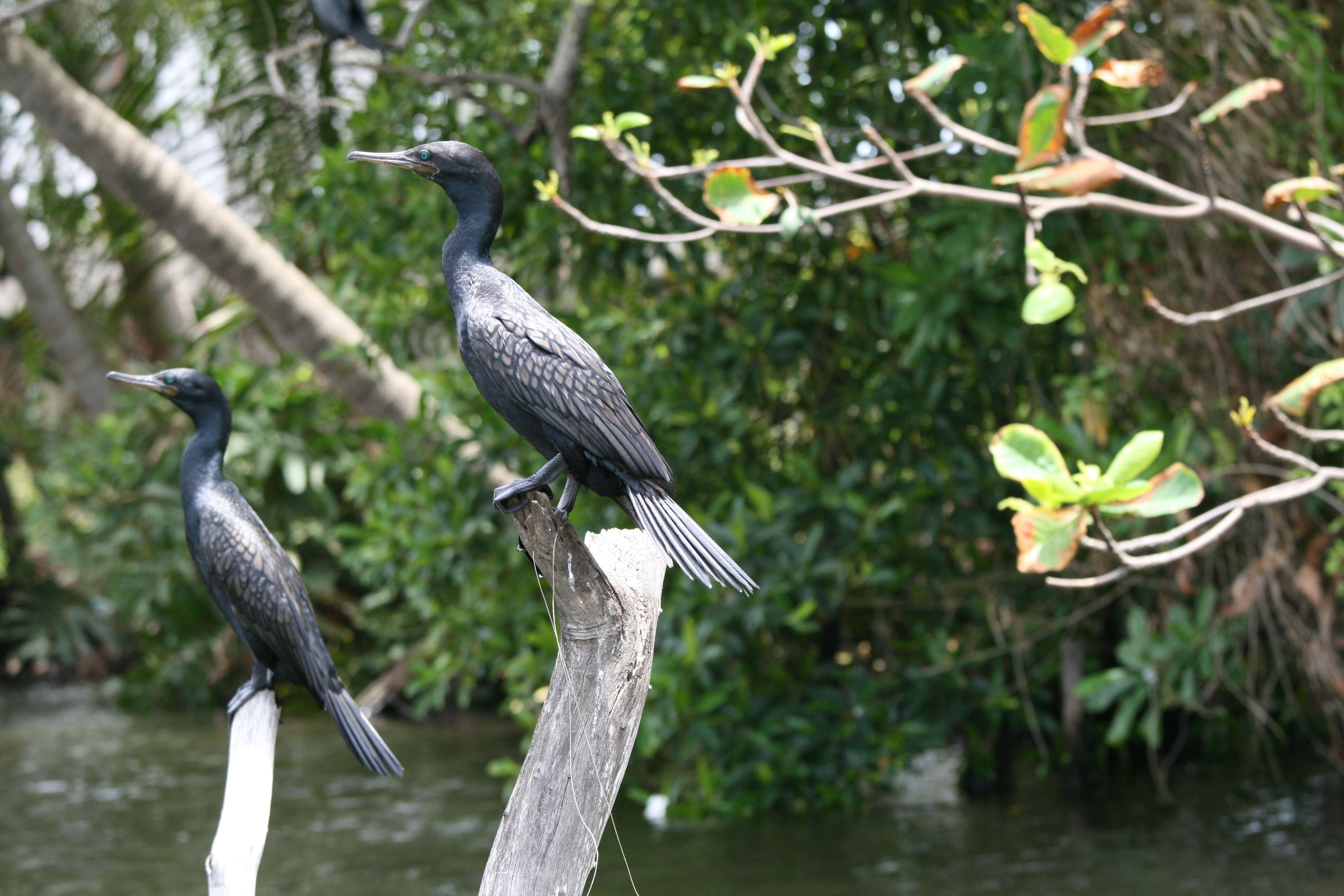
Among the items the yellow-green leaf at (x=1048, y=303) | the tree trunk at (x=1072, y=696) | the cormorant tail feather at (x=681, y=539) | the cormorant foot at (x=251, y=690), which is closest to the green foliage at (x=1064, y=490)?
the yellow-green leaf at (x=1048, y=303)

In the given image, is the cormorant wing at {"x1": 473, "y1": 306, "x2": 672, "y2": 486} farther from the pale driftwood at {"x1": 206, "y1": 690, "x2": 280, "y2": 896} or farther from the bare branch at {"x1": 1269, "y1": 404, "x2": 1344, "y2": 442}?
the bare branch at {"x1": 1269, "y1": 404, "x2": 1344, "y2": 442}

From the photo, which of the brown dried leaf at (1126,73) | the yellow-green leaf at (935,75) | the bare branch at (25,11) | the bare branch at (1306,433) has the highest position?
the bare branch at (25,11)

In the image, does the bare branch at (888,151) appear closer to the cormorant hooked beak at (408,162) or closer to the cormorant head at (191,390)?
the cormorant hooked beak at (408,162)

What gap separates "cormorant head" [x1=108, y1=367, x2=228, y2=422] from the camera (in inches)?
110

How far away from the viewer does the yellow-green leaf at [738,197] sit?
2.79m

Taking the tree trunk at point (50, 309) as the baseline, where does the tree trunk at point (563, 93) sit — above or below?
above

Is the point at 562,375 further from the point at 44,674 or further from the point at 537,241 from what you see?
the point at 44,674

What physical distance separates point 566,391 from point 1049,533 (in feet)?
3.00

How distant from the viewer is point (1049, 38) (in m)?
2.33

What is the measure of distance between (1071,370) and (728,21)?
2097mm

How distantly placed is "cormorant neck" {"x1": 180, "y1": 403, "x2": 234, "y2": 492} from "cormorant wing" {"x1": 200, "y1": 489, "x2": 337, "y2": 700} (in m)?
0.10

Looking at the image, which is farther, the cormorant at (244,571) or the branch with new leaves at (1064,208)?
the cormorant at (244,571)

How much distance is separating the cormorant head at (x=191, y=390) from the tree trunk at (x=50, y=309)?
7665 mm

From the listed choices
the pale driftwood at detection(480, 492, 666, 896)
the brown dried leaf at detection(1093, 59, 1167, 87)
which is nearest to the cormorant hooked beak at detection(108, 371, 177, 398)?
the pale driftwood at detection(480, 492, 666, 896)
